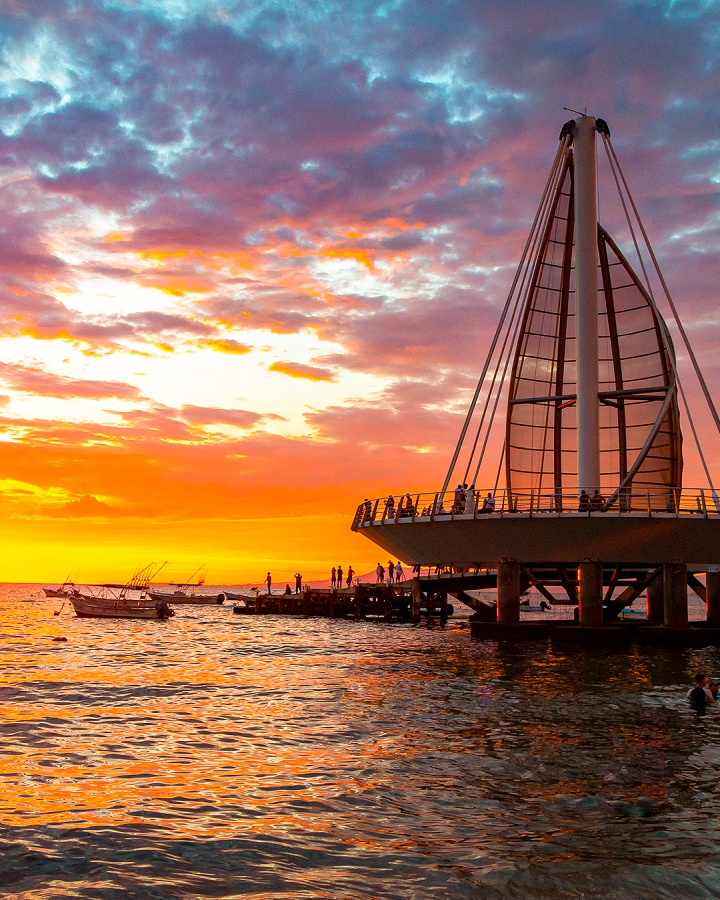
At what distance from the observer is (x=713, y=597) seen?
142ft

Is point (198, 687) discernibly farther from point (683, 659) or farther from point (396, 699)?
point (683, 659)

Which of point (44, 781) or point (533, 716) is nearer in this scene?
point (44, 781)

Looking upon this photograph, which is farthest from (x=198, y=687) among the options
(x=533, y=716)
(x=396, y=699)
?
(x=533, y=716)

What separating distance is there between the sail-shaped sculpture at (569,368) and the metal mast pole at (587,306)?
9.96m

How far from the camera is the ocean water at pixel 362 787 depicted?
9.41 metres

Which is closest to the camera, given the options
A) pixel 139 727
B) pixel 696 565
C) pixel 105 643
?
pixel 139 727

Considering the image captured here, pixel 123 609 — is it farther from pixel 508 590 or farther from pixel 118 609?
pixel 508 590

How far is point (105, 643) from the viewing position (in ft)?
150

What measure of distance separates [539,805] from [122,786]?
20.3ft

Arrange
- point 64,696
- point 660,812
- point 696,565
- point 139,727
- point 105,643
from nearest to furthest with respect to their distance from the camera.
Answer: point 660,812 < point 139,727 < point 64,696 < point 696,565 < point 105,643

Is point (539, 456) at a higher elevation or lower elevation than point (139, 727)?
higher

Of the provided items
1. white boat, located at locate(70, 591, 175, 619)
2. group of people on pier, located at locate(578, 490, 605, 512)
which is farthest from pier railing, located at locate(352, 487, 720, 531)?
white boat, located at locate(70, 591, 175, 619)

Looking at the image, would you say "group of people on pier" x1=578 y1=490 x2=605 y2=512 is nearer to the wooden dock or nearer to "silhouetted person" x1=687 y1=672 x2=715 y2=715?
"silhouetted person" x1=687 y1=672 x2=715 y2=715

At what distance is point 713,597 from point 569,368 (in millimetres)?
20936
